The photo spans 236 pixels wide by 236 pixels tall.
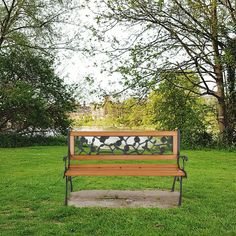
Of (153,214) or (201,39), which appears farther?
→ (201,39)

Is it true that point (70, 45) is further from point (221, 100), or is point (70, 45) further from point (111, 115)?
point (221, 100)

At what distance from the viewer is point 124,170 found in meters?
5.62

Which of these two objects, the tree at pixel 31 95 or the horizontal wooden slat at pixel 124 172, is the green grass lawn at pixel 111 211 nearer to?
the horizontal wooden slat at pixel 124 172

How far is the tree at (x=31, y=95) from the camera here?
17.3 meters

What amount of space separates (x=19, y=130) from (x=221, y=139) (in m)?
9.18

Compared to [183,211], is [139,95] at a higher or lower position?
higher

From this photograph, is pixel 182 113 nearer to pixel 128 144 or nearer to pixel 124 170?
pixel 128 144

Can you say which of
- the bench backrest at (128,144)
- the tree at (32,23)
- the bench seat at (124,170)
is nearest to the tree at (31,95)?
the tree at (32,23)

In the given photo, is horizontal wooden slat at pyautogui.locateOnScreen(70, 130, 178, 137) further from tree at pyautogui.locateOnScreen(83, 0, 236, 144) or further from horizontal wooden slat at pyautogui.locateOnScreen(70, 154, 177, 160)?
tree at pyautogui.locateOnScreen(83, 0, 236, 144)

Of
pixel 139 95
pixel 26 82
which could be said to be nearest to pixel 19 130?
pixel 26 82

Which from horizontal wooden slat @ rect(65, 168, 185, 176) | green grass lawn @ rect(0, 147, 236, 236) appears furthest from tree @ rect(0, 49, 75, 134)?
horizontal wooden slat @ rect(65, 168, 185, 176)

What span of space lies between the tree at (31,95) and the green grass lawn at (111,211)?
968 cm

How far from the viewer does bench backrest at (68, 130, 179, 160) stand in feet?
19.4

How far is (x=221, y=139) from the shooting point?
644 inches
